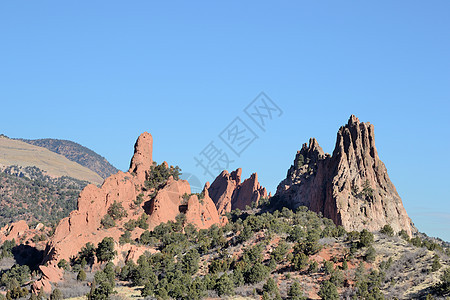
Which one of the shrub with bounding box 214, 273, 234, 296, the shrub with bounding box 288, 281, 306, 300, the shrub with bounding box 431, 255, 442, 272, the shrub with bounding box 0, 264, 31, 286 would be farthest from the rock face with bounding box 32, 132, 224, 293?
the shrub with bounding box 431, 255, 442, 272

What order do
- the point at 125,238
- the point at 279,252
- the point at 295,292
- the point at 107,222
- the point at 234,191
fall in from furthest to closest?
the point at 234,191
the point at 107,222
the point at 125,238
the point at 279,252
the point at 295,292

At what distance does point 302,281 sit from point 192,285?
12.9m

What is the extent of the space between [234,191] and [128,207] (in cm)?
9170

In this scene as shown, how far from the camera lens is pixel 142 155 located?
346ft

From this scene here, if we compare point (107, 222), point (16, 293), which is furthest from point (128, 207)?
point (16, 293)

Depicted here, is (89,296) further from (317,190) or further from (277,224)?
(317,190)

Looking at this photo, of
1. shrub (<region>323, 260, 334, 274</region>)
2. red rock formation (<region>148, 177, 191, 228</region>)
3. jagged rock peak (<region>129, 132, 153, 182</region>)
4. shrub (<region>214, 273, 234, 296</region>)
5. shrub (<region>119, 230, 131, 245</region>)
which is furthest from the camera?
jagged rock peak (<region>129, 132, 153, 182</region>)

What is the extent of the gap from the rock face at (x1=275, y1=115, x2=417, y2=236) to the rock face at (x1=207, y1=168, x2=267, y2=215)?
59.9 m

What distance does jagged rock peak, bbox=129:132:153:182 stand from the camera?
103812mm

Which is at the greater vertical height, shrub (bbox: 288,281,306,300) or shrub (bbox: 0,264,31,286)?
shrub (bbox: 288,281,306,300)

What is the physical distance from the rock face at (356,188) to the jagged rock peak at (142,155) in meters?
33.3

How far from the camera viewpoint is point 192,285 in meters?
64.3

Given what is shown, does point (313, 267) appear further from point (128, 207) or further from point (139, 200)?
point (139, 200)

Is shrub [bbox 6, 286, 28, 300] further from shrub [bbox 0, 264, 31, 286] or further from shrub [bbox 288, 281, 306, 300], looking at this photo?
shrub [bbox 288, 281, 306, 300]
